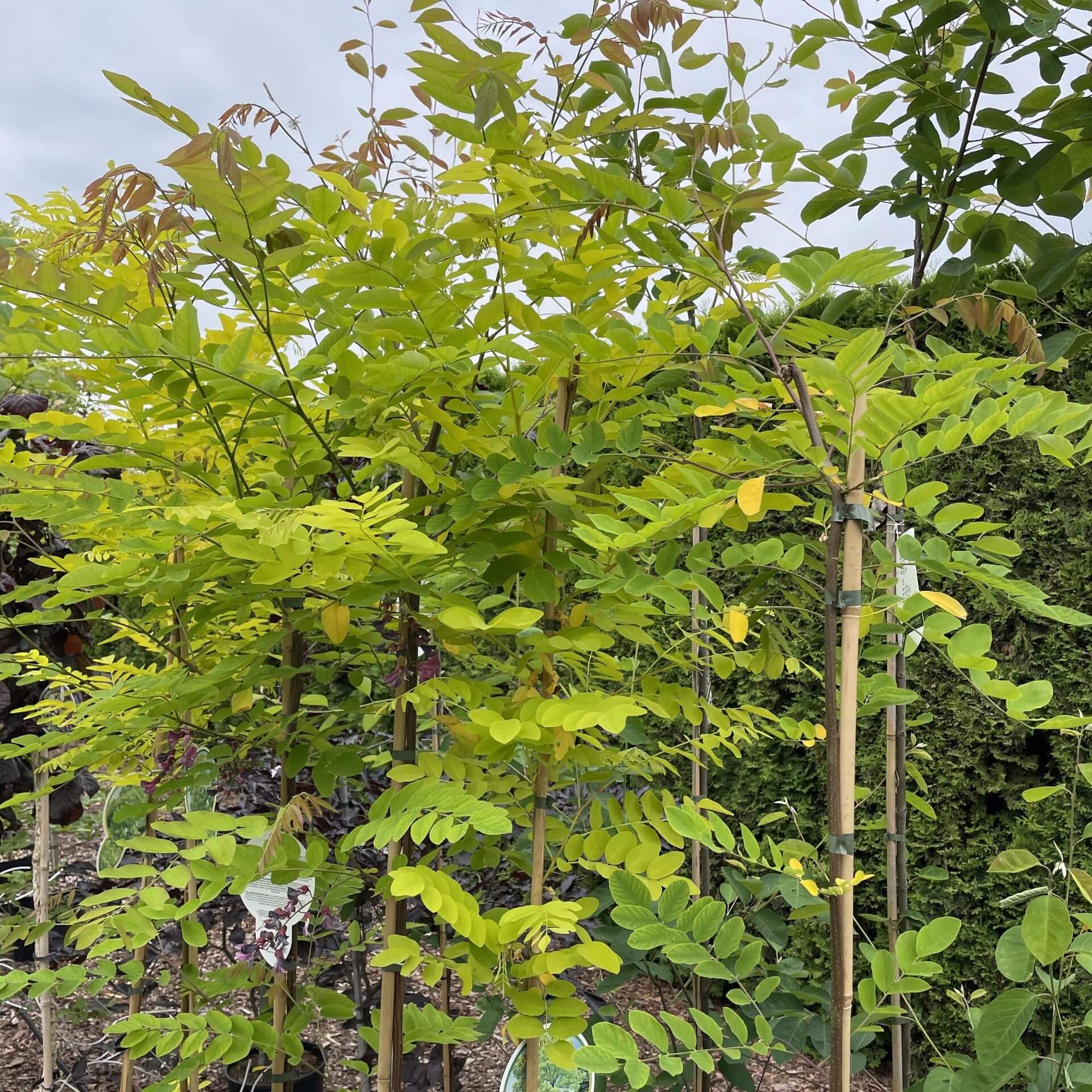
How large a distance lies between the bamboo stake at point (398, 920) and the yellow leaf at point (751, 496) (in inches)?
25.6

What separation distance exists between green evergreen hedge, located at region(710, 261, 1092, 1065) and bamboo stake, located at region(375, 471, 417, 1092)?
189 cm

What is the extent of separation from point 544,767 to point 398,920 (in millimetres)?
375

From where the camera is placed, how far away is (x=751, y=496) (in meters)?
0.91

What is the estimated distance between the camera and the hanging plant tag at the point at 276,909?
144 centimetres

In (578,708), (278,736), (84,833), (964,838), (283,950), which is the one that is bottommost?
(84,833)

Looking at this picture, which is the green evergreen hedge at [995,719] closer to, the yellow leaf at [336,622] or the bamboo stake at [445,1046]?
the bamboo stake at [445,1046]

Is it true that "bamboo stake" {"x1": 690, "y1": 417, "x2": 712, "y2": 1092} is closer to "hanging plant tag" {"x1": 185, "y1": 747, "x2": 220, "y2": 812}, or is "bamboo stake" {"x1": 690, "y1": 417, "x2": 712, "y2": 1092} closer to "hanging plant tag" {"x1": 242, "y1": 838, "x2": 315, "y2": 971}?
"hanging plant tag" {"x1": 242, "y1": 838, "x2": 315, "y2": 971}

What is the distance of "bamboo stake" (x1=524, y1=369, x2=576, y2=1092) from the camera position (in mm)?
1281

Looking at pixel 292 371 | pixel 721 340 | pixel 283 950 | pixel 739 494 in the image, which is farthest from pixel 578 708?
pixel 721 340

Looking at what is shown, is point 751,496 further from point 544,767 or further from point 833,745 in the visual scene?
point 544,767

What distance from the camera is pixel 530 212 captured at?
3.82ft

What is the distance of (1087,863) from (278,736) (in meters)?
2.73

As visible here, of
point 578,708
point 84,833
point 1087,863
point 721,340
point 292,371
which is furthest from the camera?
point 84,833

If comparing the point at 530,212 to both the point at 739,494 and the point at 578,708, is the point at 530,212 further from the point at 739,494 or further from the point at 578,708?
the point at 578,708
